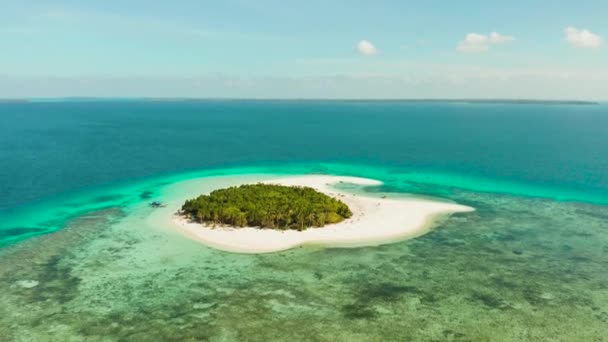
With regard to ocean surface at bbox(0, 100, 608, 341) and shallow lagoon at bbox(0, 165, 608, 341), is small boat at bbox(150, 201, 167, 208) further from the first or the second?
shallow lagoon at bbox(0, 165, 608, 341)

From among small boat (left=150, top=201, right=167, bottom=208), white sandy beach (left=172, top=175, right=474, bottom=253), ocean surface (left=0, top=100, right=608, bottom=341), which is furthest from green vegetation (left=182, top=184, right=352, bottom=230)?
ocean surface (left=0, top=100, right=608, bottom=341)

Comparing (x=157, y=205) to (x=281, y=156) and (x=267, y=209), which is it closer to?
(x=267, y=209)

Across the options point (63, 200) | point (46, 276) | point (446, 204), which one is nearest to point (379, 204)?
point (446, 204)

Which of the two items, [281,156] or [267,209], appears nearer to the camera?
[267,209]

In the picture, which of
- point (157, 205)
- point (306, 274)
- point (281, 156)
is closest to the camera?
point (306, 274)

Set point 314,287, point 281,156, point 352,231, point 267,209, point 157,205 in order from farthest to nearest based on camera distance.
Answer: point 281,156
point 157,205
point 267,209
point 352,231
point 314,287

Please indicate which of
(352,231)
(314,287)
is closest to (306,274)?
(314,287)

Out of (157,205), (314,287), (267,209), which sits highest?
(267,209)
